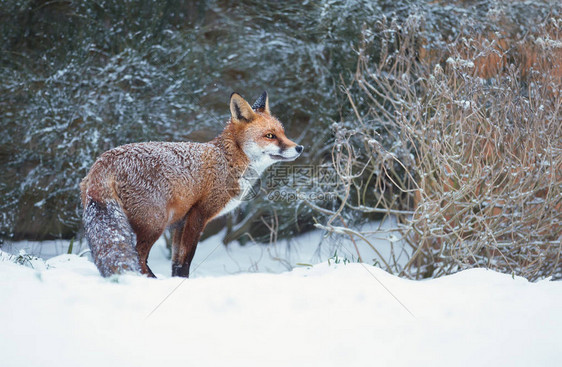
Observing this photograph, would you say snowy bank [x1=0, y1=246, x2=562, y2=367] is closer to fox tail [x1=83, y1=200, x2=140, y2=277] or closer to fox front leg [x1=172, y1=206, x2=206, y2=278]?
fox tail [x1=83, y1=200, x2=140, y2=277]

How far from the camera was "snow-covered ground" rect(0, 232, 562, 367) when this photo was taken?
8.20ft

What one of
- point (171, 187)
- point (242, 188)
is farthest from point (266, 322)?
point (242, 188)

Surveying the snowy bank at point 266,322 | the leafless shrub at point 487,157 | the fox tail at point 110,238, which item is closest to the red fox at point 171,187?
the fox tail at point 110,238

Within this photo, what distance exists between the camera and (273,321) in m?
2.85

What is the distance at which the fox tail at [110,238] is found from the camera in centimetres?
332

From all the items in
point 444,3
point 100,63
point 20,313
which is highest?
point 444,3

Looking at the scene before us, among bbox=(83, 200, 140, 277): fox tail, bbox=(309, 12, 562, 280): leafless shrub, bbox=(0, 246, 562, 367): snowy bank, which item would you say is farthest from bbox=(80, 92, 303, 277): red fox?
bbox=(309, 12, 562, 280): leafless shrub

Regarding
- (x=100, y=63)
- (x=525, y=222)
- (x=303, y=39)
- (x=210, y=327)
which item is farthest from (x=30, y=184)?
(x=525, y=222)

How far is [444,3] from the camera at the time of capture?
6.68 m

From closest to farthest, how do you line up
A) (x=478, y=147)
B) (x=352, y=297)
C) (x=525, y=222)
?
(x=352, y=297)
(x=525, y=222)
(x=478, y=147)

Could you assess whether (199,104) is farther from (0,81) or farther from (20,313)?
(20,313)

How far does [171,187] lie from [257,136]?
0.95 metres

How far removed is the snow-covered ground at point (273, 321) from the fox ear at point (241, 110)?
1609mm

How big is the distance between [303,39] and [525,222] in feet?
13.0
